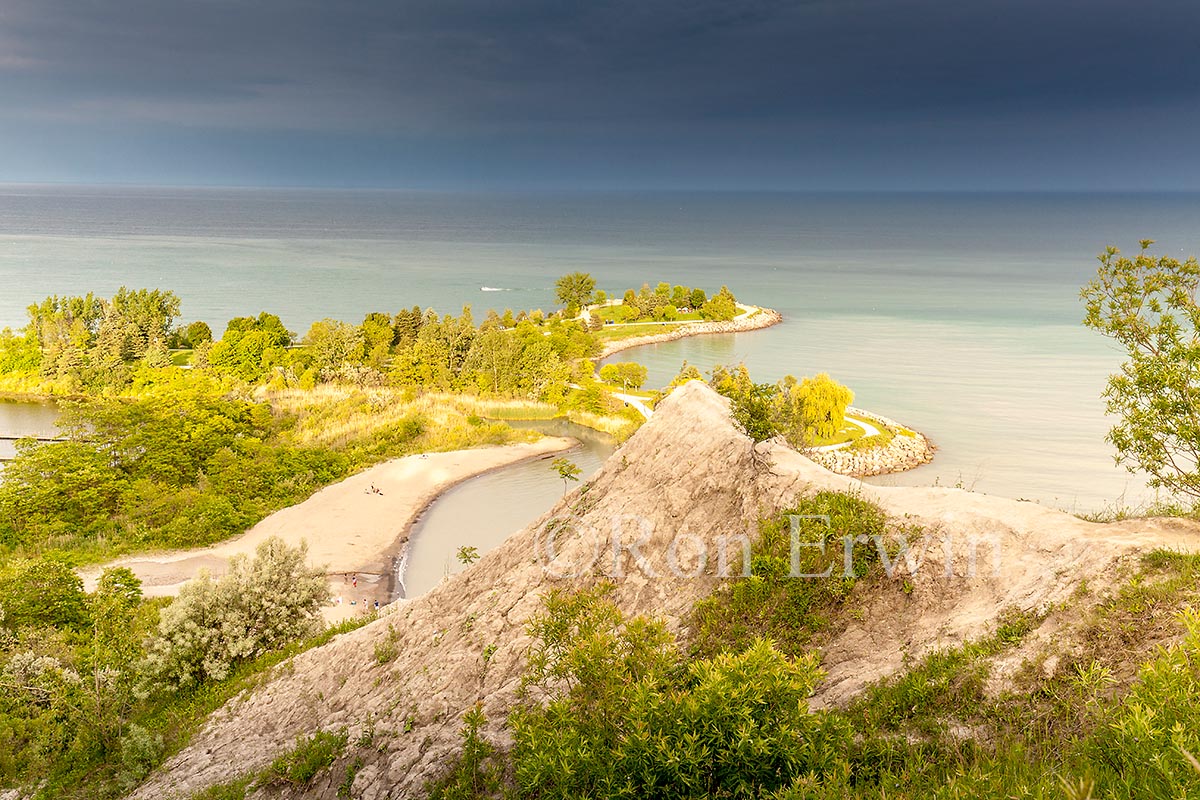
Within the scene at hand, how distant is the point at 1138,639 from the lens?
9461 mm

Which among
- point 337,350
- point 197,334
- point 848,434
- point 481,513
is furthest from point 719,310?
point 481,513

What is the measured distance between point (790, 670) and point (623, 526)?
8.76 metres

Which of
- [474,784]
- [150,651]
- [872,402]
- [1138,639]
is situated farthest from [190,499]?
[872,402]

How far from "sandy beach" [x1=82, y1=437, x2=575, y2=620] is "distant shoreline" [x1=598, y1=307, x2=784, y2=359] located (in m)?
46.4

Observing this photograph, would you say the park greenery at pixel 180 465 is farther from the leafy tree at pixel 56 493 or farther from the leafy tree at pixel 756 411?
the leafy tree at pixel 756 411

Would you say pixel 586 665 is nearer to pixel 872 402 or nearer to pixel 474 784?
pixel 474 784

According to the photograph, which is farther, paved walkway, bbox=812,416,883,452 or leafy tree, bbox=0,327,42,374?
leafy tree, bbox=0,327,42,374

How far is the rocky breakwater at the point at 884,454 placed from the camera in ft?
175

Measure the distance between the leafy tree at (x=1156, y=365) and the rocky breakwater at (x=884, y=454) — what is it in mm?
37816

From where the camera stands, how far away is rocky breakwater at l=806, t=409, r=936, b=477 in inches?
2098

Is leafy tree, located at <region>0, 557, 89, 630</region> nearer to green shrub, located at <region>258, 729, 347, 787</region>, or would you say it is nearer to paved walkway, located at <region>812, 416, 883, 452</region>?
green shrub, located at <region>258, 729, 347, 787</region>

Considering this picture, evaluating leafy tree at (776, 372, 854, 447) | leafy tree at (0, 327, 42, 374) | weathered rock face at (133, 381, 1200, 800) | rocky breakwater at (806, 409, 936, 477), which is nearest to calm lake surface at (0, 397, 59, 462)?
leafy tree at (0, 327, 42, 374)

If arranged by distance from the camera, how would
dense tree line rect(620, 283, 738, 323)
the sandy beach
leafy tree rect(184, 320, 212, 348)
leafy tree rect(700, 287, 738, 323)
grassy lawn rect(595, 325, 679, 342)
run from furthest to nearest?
dense tree line rect(620, 283, 738, 323), leafy tree rect(700, 287, 738, 323), grassy lawn rect(595, 325, 679, 342), leafy tree rect(184, 320, 212, 348), the sandy beach

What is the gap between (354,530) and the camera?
44031 millimetres
